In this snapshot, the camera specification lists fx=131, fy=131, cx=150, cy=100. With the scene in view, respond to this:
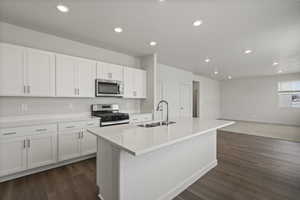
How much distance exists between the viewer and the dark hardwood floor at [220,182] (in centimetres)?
189

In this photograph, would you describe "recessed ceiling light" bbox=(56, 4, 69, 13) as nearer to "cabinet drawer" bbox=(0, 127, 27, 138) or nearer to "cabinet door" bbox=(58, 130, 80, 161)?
"cabinet drawer" bbox=(0, 127, 27, 138)

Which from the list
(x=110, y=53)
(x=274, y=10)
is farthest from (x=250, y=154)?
(x=110, y=53)

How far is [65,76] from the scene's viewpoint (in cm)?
286

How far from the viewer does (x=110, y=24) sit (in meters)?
2.53

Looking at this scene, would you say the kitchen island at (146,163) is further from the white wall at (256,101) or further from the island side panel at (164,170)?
the white wall at (256,101)

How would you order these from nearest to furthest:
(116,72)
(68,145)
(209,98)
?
(68,145)
(116,72)
(209,98)

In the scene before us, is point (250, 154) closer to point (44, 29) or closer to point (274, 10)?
point (274, 10)

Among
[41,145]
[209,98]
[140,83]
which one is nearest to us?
[41,145]

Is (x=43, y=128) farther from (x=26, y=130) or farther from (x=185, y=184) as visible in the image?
(x=185, y=184)

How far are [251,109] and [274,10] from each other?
25.4 ft

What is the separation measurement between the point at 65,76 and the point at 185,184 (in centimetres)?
312

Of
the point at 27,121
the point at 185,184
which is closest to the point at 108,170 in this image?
the point at 185,184

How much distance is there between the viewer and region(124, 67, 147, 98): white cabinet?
392 cm

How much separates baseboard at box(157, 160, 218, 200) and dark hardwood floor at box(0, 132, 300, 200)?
57 mm
